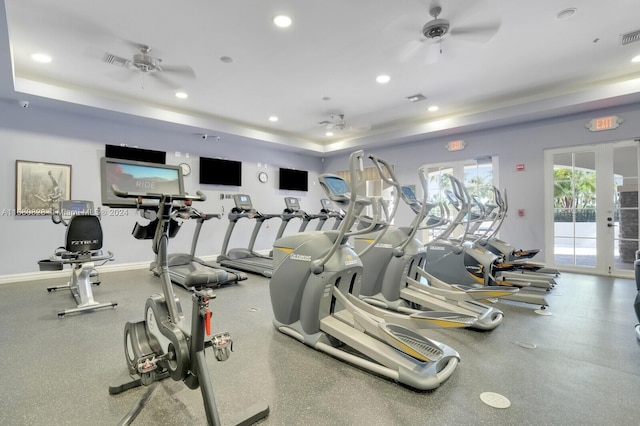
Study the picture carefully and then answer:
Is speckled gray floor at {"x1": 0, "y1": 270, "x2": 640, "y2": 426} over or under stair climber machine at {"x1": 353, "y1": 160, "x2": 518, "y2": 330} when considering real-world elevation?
under

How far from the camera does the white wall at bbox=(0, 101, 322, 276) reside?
5395 mm

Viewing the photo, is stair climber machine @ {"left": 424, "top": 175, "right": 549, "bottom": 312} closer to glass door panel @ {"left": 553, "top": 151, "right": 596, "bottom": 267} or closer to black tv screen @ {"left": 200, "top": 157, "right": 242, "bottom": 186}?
glass door panel @ {"left": 553, "top": 151, "right": 596, "bottom": 267}

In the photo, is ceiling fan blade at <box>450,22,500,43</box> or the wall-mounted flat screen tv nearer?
the wall-mounted flat screen tv

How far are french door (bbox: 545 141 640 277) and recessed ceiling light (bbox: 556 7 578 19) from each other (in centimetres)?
347

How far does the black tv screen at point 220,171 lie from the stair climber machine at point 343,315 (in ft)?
17.7

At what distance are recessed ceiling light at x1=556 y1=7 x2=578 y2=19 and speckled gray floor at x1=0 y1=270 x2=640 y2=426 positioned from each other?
3421 millimetres

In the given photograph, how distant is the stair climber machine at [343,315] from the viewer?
2.23 metres

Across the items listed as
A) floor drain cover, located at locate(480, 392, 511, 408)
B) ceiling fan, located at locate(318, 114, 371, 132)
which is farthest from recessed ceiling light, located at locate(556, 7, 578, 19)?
ceiling fan, located at locate(318, 114, 371, 132)

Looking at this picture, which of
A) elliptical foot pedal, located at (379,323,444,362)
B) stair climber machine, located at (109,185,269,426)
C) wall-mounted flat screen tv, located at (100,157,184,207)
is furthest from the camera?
elliptical foot pedal, located at (379,323,444,362)

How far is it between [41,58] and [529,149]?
28.5 feet

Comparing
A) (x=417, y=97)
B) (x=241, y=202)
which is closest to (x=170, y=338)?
(x=241, y=202)

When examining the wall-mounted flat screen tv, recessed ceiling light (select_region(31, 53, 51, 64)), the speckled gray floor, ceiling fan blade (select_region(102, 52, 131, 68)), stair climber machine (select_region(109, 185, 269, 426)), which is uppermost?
recessed ceiling light (select_region(31, 53, 51, 64))

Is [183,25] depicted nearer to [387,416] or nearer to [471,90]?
[387,416]

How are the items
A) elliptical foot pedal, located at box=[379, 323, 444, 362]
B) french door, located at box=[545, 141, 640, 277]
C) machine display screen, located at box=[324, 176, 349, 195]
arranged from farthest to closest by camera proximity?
french door, located at box=[545, 141, 640, 277] → machine display screen, located at box=[324, 176, 349, 195] → elliptical foot pedal, located at box=[379, 323, 444, 362]
